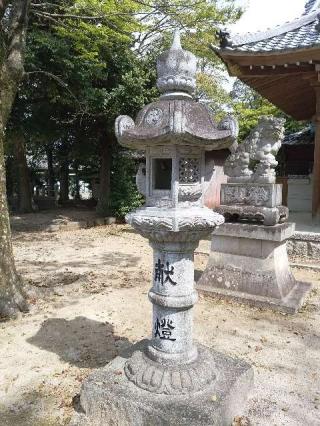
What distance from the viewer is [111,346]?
15.4 ft

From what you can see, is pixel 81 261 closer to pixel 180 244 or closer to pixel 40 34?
pixel 180 244

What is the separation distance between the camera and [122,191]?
15.6 m

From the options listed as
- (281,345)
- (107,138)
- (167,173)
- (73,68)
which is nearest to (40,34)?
(73,68)

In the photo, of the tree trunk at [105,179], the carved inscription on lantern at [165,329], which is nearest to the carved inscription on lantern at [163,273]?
the carved inscription on lantern at [165,329]

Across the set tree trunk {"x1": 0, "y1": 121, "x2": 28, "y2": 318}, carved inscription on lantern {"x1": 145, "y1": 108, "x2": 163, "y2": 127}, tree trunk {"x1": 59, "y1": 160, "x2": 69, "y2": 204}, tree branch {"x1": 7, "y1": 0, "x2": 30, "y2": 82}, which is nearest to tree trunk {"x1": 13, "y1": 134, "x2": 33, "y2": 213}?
tree trunk {"x1": 59, "y1": 160, "x2": 69, "y2": 204}

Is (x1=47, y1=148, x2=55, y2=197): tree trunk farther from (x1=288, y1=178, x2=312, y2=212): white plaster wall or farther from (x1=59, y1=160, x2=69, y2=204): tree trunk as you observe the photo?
(x1=288, y1=178, x2=312, y2=212): white plaster wall

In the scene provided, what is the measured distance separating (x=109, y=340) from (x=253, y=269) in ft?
9.23

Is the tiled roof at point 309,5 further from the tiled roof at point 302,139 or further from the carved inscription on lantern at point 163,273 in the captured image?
the carved inscription on lantern at point 163,273

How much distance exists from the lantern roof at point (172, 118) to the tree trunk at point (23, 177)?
13788 mm

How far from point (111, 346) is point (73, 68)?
31.4 feet

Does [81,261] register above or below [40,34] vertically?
below

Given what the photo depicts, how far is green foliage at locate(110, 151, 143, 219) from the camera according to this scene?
15382 mm

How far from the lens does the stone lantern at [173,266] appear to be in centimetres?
302

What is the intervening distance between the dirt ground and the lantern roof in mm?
2601
